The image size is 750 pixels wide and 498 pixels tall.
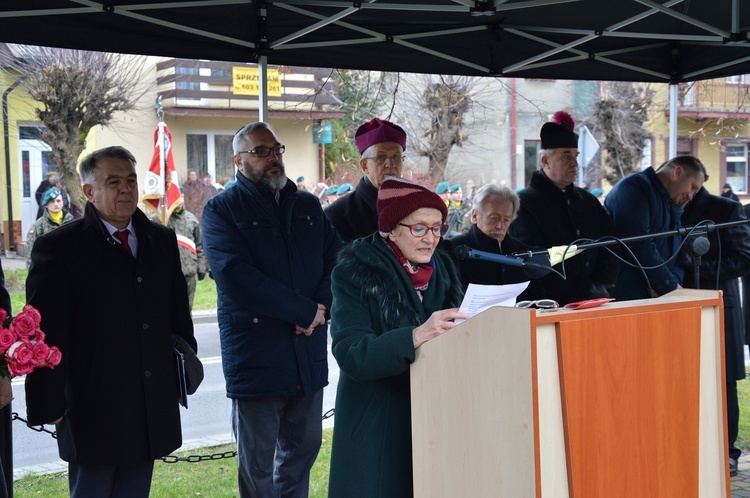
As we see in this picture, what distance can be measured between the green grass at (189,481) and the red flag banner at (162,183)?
5.43m

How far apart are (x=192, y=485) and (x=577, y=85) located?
26.3 m

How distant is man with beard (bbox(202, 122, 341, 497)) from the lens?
443cm

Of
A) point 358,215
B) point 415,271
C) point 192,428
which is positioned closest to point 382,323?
point 415,271

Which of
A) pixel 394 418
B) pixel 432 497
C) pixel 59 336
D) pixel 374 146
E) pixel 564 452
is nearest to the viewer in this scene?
pixel 564 452

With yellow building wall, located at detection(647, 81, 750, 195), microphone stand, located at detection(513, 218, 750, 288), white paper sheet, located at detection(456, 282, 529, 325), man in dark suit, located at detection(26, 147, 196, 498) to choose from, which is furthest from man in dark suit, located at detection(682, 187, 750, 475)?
yellow building wall, located at detection(647, 81, 750, 195)

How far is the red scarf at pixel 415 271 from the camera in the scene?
3.17 metres

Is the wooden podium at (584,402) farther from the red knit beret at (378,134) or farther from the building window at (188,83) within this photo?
the building window at (188,83)

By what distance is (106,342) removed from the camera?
375 cm

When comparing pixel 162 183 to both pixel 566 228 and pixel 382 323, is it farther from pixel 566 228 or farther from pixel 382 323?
pixel 382 323

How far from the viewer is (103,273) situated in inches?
149

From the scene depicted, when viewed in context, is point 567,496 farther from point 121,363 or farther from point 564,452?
point 121,363

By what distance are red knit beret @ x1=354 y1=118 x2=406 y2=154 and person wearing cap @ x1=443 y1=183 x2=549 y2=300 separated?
0.66 metres

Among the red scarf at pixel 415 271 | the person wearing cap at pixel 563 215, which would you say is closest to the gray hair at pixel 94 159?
the red scarf at pixel 415 271

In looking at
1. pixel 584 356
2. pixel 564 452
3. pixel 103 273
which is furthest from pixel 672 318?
pixel 103 273
